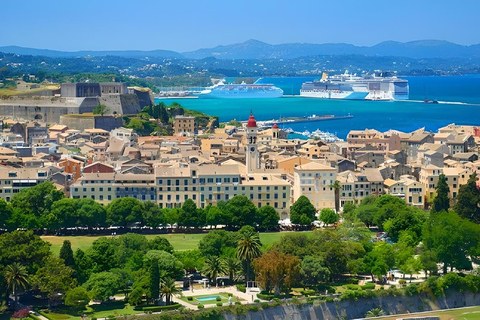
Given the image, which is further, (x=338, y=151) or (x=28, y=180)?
(x=338, y=151)

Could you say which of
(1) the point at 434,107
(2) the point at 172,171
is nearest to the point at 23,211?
(2) the point at 172,171

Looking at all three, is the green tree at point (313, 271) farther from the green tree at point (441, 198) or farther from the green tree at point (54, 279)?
the green tree at point (441, 198)

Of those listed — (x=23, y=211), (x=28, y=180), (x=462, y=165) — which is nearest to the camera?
(x=23, y=211)

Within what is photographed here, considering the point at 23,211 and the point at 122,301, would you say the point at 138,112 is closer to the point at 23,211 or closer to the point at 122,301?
the point at 23,211

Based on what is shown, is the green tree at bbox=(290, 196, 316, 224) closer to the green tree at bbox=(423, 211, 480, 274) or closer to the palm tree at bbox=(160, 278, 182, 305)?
the green tree at bbox=(423, 211, 480, 274)

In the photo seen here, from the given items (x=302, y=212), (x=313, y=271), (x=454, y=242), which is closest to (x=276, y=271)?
(x=313, y=271)

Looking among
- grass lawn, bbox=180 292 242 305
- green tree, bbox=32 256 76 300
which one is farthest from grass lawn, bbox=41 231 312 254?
green tree, bbox=32 256 76 300

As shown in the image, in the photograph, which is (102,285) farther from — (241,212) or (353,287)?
(241,212)
